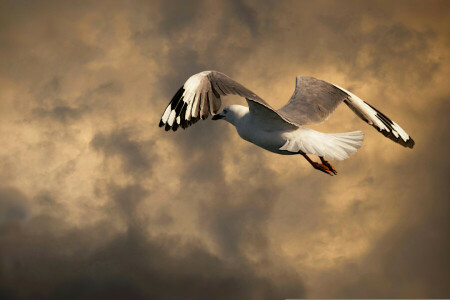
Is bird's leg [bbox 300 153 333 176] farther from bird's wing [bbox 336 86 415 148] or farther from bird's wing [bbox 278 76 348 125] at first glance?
bird's wing [bbox 336 86 415 148]

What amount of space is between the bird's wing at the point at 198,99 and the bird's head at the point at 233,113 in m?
1.17

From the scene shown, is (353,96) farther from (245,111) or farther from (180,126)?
(180,126)

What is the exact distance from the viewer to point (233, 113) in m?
11.9

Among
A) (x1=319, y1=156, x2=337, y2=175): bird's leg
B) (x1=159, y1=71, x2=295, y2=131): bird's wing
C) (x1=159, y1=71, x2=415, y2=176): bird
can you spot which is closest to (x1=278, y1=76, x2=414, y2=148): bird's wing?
(x1=159, y1=71, x2=415, y2=176): bird

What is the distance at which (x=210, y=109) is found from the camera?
399 inches

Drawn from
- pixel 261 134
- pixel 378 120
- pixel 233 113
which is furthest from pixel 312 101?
pixel 261 134

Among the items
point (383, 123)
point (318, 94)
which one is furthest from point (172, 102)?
point (383, 123)

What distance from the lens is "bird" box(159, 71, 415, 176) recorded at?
10281 millimetres

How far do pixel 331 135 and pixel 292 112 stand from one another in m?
1.46

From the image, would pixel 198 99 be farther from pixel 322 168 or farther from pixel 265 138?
pixel 322 168

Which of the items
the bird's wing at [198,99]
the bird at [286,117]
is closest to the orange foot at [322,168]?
the bird at [286,117]

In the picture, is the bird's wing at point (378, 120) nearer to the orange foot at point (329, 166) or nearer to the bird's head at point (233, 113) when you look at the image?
the orange foot at point (329, 166)

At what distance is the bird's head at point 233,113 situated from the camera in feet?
38.7

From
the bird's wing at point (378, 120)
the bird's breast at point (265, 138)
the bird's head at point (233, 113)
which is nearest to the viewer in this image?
the bird's breast at point (265, 138)
